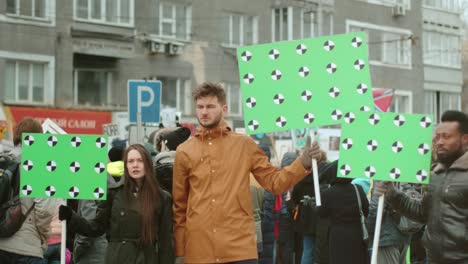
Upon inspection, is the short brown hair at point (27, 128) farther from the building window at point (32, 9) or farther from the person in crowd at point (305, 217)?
the building window at point (32, 9)

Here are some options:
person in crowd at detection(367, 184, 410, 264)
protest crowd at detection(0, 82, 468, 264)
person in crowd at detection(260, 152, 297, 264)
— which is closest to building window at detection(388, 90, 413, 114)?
person in crowd at detection(260, 152, 297, 264)

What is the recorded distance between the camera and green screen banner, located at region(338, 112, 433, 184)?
7.50 meters

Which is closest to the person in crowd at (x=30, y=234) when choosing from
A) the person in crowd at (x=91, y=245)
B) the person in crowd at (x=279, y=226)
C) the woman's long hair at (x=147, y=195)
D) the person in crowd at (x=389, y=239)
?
the person in crowd at (x=91, y=245)

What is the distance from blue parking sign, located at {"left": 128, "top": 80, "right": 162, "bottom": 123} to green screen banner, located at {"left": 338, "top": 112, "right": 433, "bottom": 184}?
9537mm

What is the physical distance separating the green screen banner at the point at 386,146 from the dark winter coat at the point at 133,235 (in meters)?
1.47

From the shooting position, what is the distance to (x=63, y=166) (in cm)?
820

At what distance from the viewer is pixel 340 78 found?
779 cm

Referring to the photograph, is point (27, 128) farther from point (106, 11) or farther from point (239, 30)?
point (239, 30)

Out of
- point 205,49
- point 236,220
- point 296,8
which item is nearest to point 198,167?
point 236,220

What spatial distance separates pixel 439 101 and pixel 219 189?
155 feet

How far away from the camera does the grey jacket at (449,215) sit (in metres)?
7.05

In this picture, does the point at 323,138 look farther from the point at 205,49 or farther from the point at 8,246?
the point at 8,246

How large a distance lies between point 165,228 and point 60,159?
1244 millimetres

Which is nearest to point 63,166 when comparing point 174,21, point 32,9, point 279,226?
point 279,226
